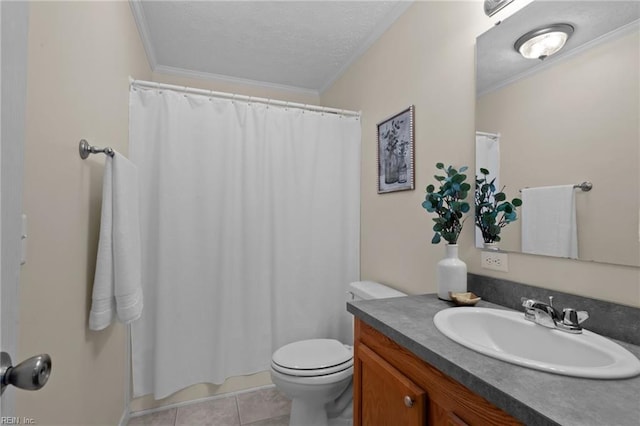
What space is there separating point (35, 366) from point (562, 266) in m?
1.35

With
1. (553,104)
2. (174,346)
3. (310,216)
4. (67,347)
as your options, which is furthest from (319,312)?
(553,104)

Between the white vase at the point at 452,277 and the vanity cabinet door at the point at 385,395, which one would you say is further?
the white vase at the point at 452,277

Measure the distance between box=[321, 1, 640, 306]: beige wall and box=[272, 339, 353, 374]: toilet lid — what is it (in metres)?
0.51

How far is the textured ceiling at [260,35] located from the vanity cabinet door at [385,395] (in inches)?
72.6

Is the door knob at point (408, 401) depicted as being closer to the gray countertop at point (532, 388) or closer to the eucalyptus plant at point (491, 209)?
the gray countertop at point (532, 388)

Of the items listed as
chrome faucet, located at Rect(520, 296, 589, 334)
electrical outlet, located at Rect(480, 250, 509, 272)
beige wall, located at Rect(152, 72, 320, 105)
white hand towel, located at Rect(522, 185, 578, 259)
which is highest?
beige wall, located at Rect(152, 72, 320, 105)

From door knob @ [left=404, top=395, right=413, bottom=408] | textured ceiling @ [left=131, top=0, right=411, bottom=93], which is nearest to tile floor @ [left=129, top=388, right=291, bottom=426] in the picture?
door knob @ [left=404, top=395, right=413, bottom=408]

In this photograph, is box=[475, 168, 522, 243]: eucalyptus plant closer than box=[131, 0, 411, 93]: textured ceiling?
Yes

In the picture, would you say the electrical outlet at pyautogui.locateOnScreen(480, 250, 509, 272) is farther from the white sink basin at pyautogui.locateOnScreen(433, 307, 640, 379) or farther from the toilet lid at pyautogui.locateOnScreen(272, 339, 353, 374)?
the toilet lid at pyautogui.locateOnScreen(272, 339, 353, 374)

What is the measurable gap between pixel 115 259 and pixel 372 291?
1298 millimetres

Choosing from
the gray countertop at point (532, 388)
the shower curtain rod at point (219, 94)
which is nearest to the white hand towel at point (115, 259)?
the shower curtain rod at point (219, 94)

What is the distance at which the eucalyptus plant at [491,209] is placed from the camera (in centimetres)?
114

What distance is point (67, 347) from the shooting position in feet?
3.18

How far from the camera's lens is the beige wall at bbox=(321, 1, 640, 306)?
98 cm
